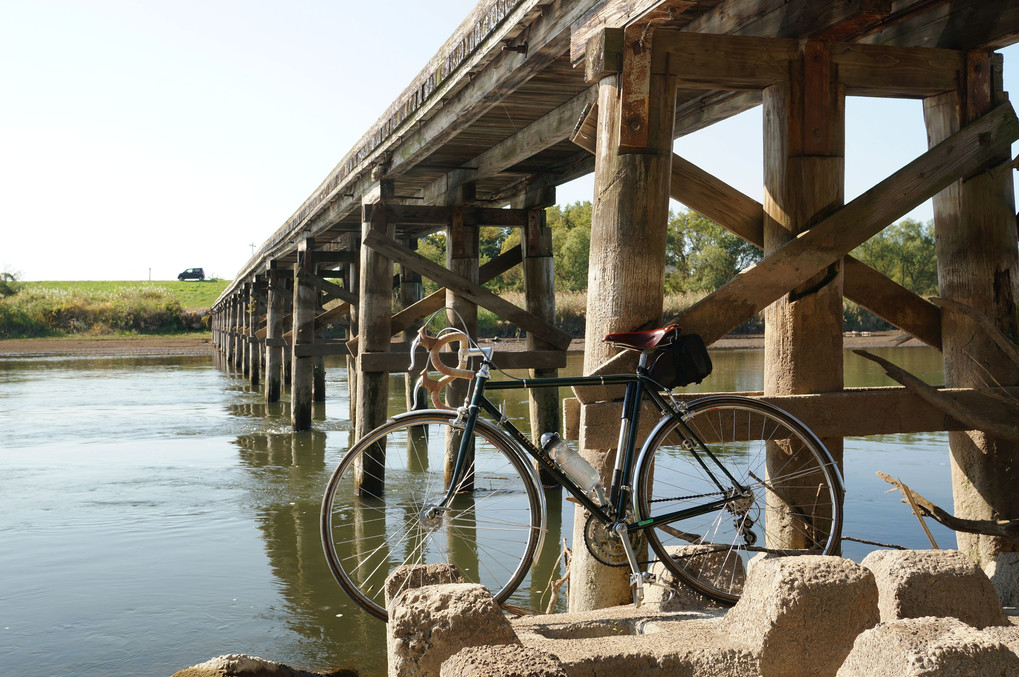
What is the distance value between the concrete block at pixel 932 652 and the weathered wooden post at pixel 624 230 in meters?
1.60

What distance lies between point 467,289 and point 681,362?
485cm

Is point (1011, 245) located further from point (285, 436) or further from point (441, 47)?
point (285, 436)

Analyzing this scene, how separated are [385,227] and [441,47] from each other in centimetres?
306

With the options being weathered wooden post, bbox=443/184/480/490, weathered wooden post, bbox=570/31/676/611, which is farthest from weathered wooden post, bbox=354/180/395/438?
weathered wooden post, bbox=570/31/676/611

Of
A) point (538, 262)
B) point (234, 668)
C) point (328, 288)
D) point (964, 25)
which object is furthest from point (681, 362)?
point (328, 288)

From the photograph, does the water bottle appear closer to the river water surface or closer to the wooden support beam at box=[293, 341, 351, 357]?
the river water surface

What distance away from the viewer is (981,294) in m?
4.04

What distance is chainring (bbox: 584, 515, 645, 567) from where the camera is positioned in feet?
10.7

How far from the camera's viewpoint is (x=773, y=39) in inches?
146

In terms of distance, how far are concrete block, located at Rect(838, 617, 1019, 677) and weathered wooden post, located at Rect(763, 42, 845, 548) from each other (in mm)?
1774

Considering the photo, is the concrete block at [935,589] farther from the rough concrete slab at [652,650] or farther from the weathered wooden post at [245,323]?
the weathered wooden post at [245,323]

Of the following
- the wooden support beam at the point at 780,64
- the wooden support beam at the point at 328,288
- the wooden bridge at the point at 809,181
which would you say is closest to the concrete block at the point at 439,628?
the wooden bridge at the point at 809,181

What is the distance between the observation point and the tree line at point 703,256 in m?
53.5

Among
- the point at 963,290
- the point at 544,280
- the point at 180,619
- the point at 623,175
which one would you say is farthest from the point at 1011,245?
the point at 544,280
